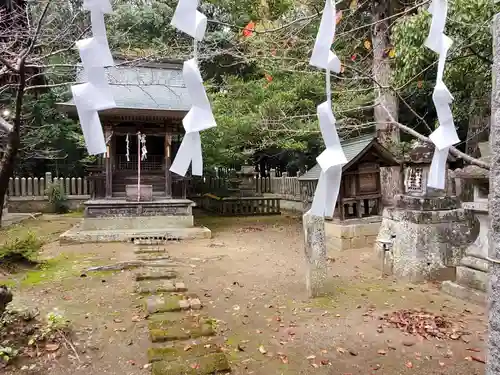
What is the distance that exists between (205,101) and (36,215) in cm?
1442

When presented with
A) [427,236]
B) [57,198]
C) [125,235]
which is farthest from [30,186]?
[427,236]

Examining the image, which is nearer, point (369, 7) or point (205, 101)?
point (205, 101)

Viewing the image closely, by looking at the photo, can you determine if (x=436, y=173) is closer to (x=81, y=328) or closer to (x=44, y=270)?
(x=81, y=328)

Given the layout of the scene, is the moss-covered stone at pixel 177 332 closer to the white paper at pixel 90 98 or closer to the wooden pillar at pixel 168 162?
the white paper at pixel 90 98

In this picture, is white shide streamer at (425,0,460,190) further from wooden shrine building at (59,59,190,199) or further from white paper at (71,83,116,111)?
wooden shrine building at (59,59,190,199)

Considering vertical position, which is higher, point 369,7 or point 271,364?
point 369,7

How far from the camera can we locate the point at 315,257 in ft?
16.3

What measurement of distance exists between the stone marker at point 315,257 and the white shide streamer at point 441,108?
2.90 meters

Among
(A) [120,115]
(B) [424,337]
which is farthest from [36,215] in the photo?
(B) [424,337]

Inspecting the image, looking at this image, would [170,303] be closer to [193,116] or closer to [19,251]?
[193,116]

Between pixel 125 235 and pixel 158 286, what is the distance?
461cm

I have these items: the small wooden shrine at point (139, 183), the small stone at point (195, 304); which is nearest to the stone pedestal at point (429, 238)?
the small stone at point (195, 304)

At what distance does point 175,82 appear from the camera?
12.6 m

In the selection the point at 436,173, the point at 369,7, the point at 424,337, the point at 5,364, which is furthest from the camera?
the point at 369,7
